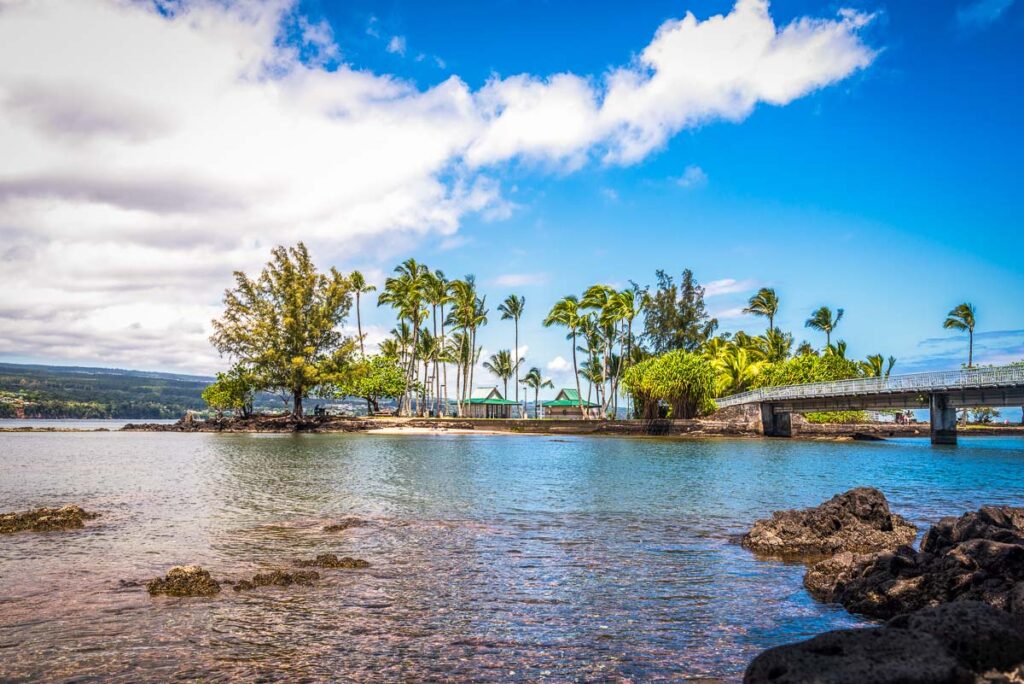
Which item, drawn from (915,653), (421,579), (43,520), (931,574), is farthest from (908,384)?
(43,520)

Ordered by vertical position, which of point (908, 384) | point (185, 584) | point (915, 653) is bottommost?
point (185, 584)

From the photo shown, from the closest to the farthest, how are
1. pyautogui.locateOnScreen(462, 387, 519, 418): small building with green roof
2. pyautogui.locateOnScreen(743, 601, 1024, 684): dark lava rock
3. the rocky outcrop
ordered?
pyautogui.locateOnScreen(743, 601, 1024, 684): dark lava rock → the rocky outcrop → pyautogui.locateOnScreen(462, 387, 519, 418): small building with green roof

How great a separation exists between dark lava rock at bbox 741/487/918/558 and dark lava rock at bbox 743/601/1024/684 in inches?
334

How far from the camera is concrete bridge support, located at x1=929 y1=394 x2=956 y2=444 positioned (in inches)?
2265

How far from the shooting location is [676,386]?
252ft

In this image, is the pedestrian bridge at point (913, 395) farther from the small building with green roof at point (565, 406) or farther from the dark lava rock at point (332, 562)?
the dark lava rock at point (332, 562)

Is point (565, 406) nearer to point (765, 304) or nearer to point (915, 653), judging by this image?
point (765, 304)

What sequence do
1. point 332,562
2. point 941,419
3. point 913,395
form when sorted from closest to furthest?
point 332,562, point 941,419, point 913,395

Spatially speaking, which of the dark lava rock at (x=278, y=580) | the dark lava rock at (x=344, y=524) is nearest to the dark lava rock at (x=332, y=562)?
the dark lava rock at (x=278, y=580)

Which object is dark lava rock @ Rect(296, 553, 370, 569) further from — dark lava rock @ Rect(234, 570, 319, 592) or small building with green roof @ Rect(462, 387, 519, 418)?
small building with green roof @ Rect(462, 387, 519, 418)

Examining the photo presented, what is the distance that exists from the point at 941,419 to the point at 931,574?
5815 cm

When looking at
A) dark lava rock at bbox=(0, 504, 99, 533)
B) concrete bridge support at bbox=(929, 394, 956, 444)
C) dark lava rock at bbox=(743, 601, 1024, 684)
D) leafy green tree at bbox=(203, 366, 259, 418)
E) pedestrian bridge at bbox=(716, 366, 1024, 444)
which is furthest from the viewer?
leafy green tree at bbox=(203, 366, 259, 418)

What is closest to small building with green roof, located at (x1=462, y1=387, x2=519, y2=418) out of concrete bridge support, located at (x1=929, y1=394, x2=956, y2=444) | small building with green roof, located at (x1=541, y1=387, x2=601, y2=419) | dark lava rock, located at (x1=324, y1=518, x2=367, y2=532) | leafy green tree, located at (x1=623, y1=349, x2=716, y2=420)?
Answer: small building with green roof, located at (x1=541, y1=387, x2=601, y2=419)

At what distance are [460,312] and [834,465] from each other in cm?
6119
